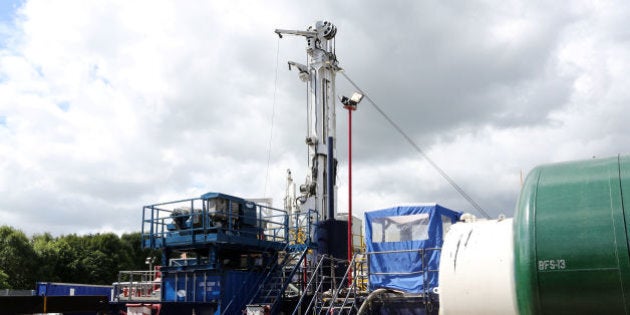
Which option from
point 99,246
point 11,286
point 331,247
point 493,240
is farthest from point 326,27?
point 99,246

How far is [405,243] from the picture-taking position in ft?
55.9

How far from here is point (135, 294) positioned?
67.3 feet

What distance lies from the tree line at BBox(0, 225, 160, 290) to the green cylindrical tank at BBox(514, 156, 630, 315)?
41442mm

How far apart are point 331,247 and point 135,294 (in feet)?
23.7

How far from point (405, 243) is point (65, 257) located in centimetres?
4995

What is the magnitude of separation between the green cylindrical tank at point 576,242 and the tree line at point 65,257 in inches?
1632

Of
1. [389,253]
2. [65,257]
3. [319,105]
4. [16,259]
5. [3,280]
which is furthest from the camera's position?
[65,257]

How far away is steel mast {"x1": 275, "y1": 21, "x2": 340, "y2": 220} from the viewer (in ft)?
86.6

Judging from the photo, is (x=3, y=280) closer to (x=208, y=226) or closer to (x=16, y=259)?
(x=16, y=259)

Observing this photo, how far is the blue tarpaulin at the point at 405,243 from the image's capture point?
16.4 meters

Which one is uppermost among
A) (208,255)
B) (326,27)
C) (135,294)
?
(326,27)

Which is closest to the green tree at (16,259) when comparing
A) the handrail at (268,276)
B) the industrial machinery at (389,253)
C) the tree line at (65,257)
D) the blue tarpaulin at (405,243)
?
the tree line at (65,257)

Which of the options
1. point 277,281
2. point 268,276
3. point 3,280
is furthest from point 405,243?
point 3,280

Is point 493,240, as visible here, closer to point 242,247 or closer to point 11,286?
point 242,247
